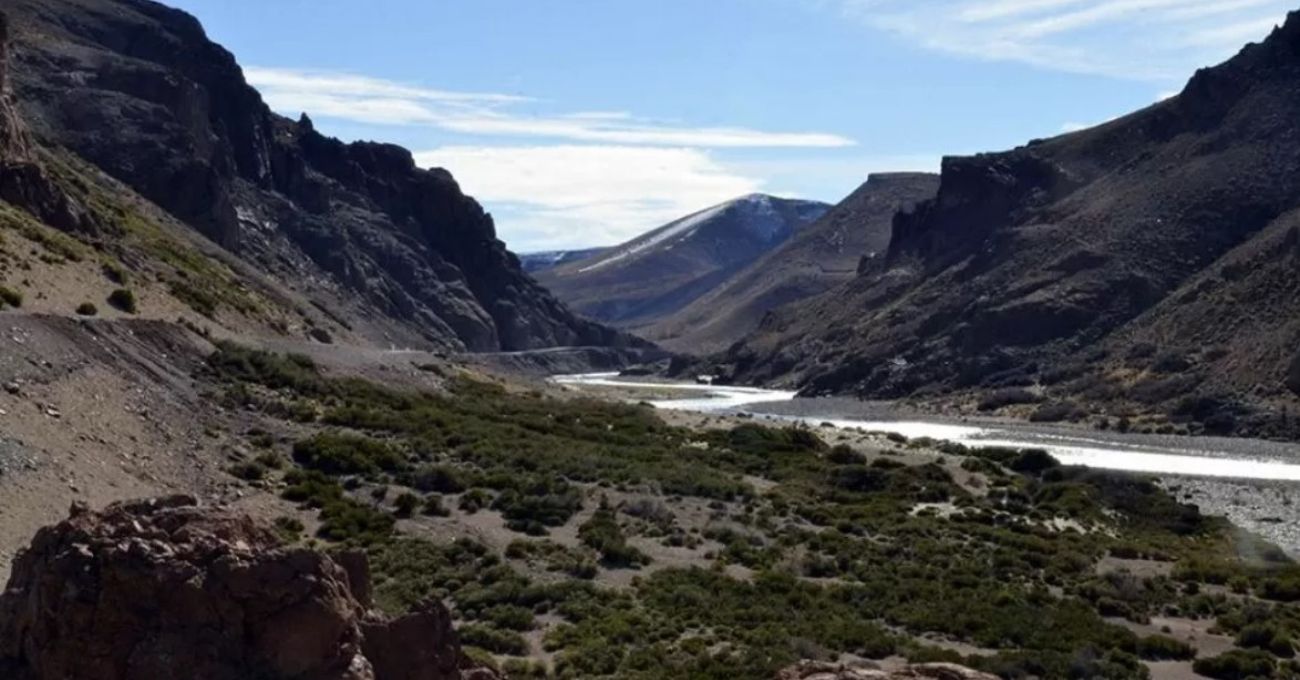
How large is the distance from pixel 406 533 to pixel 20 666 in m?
16.6

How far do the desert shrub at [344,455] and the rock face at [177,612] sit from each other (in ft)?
67.0

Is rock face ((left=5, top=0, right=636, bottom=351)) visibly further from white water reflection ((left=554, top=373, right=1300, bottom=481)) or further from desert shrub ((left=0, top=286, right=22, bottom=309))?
desert shrub ((left=0, top=286, right=22, bottom=309))

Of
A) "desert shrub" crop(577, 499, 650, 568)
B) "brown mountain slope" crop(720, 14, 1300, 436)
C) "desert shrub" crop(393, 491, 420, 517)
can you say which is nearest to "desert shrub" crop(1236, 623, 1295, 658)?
"desert shrub" crop(577, 499, 650, 568)

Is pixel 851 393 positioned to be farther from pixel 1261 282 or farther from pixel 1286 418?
pixel 1286 418

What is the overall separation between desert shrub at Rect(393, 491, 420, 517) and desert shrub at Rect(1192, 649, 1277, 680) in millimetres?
15633

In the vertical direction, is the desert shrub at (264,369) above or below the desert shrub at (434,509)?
above

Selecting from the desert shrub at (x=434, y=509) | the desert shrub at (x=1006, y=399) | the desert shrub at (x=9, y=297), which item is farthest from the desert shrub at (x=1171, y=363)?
the desert shrub at (x=9, y=297)

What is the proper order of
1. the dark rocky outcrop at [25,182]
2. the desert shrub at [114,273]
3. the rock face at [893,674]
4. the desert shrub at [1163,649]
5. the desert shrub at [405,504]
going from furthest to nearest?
the dark rocky outcrop at [25,182]
the desert shrub at [114,273]
the desert shrub at [405,504]
the desert shrub at [1163,649]
the rock face at [893,674]

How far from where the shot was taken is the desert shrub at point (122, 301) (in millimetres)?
42438

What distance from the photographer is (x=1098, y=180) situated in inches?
5153

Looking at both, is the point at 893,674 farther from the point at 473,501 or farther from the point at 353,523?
the point at 473,501

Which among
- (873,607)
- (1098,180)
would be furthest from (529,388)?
(1098,180)

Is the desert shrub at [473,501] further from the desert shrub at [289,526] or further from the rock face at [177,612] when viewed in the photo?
the rock face at [177,612]

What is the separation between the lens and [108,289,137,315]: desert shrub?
42.4 metres
